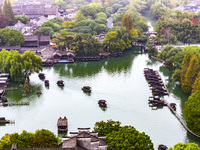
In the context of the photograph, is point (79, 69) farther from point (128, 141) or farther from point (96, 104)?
point (128, 141)

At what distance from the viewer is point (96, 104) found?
38344 mm

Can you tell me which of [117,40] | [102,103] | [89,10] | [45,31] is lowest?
[102,103]

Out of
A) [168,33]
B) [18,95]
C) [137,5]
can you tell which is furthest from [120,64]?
[137,5]

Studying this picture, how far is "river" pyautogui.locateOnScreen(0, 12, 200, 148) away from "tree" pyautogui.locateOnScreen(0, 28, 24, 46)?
941 cm

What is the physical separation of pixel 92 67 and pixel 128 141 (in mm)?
27174

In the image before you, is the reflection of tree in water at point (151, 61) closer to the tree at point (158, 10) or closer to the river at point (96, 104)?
the river at point (96, 104)

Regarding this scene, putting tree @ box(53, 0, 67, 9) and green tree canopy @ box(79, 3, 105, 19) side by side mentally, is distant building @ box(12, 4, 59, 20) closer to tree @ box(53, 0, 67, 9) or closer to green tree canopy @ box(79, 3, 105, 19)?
green tree canopy @ box(79, 3, 105, 19)

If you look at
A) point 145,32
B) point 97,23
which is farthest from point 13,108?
point 145,32

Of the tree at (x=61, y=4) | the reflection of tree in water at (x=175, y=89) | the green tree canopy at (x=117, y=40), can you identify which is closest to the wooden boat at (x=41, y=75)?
the green tree canopy at (x=117, y=40)

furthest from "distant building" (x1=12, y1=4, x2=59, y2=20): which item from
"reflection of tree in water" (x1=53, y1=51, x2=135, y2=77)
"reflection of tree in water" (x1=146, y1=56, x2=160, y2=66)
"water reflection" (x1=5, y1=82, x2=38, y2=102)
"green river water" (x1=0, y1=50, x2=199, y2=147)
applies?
"water reflection" (x1=5, y1=82, x2=38, y2=102)

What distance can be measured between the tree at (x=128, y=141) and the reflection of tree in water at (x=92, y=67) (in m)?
22.4

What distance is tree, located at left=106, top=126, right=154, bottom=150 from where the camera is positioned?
24.6 m

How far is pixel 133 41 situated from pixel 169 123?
30178 millimetres

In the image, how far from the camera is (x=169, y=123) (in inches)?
1358
